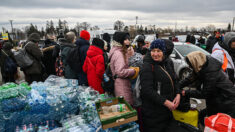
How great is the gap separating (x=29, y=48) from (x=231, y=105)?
468 centimetres

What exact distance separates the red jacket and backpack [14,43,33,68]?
2.17 m

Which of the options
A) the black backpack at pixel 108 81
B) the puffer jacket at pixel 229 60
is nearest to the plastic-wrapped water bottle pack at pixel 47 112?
the black backpack at pixel 108 81

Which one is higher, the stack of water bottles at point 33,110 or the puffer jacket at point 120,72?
the puffer jacket at point 120,72

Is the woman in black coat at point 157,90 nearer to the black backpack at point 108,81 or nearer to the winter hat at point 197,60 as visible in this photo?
the winter hat at point 197,60

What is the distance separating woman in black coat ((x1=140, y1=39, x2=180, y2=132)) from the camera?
2064 mm

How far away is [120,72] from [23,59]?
3.12 metres

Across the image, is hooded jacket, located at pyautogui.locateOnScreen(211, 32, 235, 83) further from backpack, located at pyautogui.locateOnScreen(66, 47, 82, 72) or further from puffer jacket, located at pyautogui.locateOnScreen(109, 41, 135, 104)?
backpack, located at pyautogui.locateOnScreen(66, 47, 82, 72)

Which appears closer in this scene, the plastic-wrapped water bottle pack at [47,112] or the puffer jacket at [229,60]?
the plastic-wrapped water bottle pack at [47,112]

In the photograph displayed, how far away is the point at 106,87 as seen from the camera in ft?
9.53

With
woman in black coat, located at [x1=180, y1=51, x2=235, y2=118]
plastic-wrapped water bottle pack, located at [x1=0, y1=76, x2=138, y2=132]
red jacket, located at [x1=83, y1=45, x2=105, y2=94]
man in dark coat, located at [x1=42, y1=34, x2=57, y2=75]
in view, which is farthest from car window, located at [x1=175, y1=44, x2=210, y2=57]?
plastic-wrapped water bottle pack, located at [x1=0, y1=76, x2=138, y2=132]

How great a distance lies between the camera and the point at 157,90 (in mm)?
2127

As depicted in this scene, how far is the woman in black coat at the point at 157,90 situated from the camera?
2.06 m

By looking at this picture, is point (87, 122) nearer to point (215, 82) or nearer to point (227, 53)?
point (215, 82)

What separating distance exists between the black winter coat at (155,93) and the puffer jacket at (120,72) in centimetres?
47
